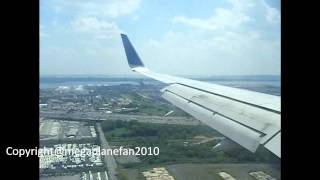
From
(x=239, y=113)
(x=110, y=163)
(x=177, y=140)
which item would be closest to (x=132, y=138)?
(x=110, y=163)

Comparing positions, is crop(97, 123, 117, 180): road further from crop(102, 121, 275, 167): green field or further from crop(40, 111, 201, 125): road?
crop(40, 111, 201, 125): road

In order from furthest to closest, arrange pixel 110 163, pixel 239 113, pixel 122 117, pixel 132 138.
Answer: pixel 122 117, pixel 239 113, pixel 132 138, pixel 110 163

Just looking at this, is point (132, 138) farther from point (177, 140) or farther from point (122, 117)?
point (177, 140)

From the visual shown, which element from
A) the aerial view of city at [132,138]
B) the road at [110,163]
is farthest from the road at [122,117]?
the road at [110,163]

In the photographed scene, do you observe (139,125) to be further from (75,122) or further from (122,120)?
(75,122)
